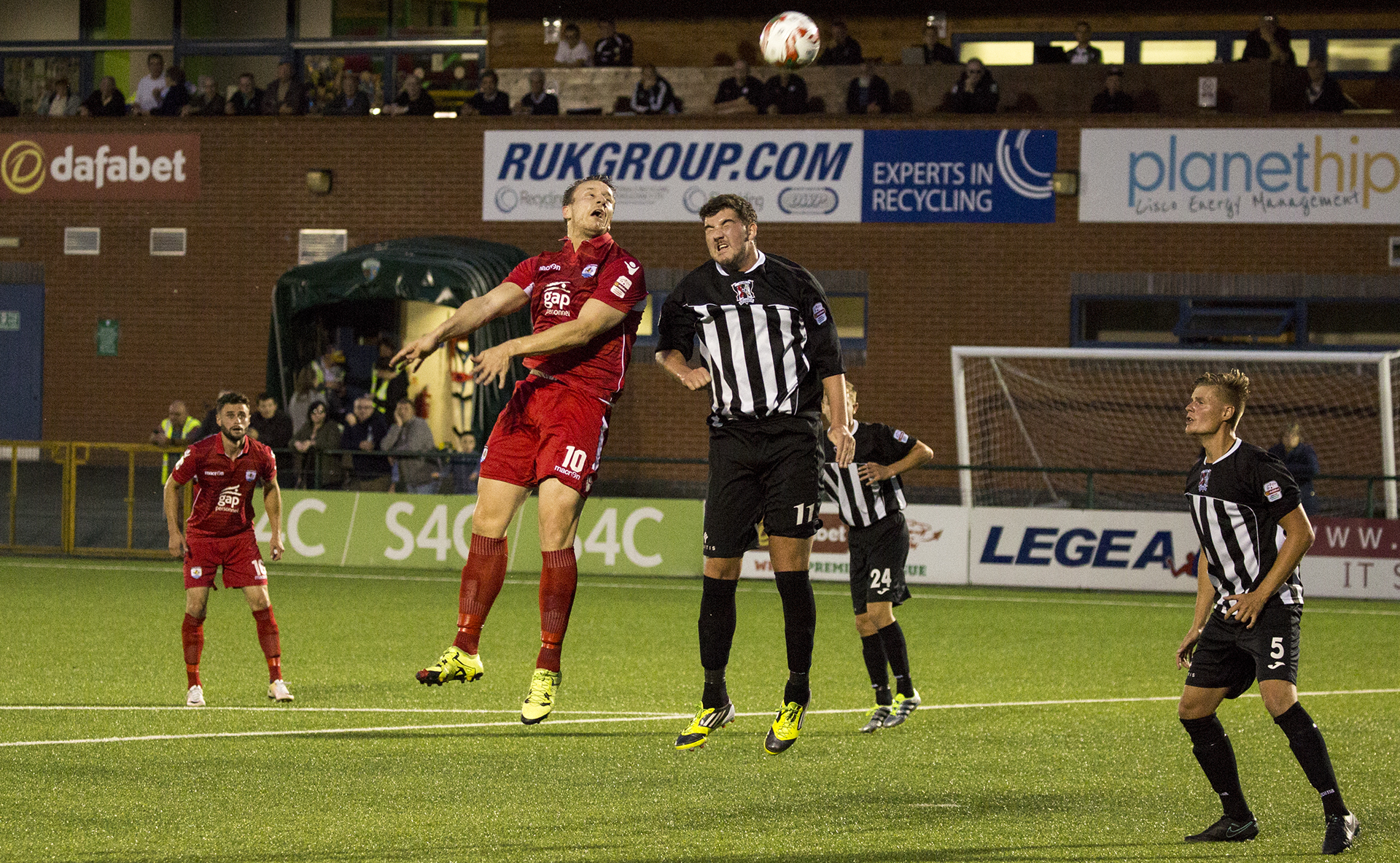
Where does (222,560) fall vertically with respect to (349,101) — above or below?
below

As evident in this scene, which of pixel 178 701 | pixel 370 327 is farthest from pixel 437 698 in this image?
pixel 370 327

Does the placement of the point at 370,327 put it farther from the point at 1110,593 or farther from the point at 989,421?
the point at 1110,593

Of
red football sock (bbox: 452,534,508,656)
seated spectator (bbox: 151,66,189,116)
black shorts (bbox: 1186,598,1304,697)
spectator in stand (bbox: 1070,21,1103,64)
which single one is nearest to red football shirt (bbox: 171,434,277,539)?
red football sock (bbox: 452,534,508,656)

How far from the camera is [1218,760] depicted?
23.3 ft

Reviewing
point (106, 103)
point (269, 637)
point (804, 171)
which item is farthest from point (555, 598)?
point (106, 103)

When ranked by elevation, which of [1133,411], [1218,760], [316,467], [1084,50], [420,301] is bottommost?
[1218,760]

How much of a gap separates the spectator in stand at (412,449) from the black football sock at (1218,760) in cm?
1213

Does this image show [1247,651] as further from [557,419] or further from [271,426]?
[271,426]

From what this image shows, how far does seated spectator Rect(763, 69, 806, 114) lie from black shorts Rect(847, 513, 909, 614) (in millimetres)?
13497

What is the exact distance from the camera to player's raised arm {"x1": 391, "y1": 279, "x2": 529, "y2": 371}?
21.1 feet

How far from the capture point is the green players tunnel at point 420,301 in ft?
70.4

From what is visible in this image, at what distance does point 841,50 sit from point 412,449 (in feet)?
28.6

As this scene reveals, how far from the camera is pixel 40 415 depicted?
24.9 metres

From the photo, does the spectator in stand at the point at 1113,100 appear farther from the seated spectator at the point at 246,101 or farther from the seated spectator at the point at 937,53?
the seated spectator at the point at 246,101
